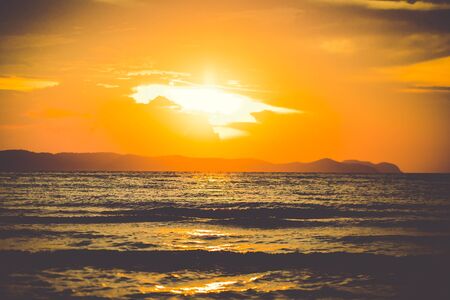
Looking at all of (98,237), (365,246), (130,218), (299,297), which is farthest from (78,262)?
(130,218)

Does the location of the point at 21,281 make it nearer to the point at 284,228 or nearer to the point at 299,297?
the point at 299,297

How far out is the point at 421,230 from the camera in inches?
1104

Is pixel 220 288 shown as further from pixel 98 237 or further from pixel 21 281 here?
pixel 98 237

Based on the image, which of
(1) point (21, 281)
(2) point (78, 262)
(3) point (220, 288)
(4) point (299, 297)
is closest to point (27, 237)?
(2) point (78, 262)

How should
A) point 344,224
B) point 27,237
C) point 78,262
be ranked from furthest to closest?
point 344,224, point 27,237, point 78,262

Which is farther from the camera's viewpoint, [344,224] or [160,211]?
[160,211]

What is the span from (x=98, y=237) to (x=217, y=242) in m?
6.86

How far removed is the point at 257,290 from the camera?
13.6 m

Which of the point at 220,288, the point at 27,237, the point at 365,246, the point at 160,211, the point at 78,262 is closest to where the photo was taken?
the point at 220,288

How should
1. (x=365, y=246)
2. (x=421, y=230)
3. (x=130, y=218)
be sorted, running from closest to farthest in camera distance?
(x=365, y=246), (x=421, y=230), (x=130, y=218)

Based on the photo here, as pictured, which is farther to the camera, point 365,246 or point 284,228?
point 284,228

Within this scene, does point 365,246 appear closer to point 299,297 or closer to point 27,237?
point 299,297

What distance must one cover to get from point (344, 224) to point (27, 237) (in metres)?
21.4

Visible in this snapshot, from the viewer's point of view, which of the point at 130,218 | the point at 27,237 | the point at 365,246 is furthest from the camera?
the point at 130,218
